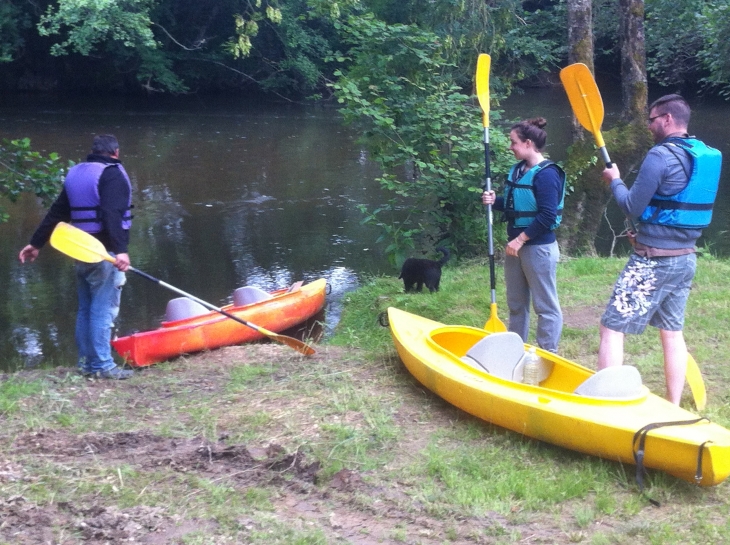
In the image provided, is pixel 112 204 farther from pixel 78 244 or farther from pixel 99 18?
pixel 99 18

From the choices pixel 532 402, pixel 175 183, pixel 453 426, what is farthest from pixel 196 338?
pixel 175 183

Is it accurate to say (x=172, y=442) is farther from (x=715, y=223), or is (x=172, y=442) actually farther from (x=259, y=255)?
(x=715, y=223)

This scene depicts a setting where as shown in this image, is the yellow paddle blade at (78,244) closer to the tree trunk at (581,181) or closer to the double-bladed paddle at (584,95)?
the double-bladed paddle at (584,95)

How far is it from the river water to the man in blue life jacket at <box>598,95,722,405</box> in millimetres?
4125

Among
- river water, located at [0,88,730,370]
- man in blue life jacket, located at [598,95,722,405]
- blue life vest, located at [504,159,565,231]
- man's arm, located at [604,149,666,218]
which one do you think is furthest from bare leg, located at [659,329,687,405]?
river water, located at [0,88,730,370]

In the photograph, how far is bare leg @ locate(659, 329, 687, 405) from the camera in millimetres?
3612

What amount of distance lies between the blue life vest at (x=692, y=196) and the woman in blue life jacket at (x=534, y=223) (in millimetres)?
691

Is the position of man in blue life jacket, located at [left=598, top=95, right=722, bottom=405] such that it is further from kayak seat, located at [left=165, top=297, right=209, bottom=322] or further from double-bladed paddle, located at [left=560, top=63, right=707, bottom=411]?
kayak seat, located at [left=165, top=297, right=209, bottom=322]

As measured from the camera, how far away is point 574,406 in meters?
3.37

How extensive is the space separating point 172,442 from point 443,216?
4.56 meters

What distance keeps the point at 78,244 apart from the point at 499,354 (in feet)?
8.12

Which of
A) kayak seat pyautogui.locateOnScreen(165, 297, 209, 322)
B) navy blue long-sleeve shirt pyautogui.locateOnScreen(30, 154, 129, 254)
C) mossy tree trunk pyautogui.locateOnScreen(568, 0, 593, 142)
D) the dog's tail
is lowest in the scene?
kayak seat pyautogui.locateOnScreen(165, 297, 209, 322)

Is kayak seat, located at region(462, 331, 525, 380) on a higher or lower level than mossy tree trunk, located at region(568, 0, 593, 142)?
lower

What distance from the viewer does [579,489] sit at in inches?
123
